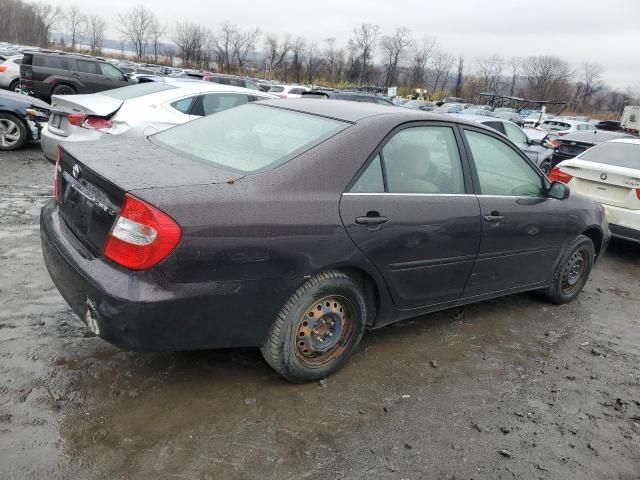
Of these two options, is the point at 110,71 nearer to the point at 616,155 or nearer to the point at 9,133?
the point at 9,133

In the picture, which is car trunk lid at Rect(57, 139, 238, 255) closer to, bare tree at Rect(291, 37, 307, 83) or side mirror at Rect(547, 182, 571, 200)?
side mirror at Rect(547, 182, 571, 200)

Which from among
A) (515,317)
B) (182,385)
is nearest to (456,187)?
(515,317)

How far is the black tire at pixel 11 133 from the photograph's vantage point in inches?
343

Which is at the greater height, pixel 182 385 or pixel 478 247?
pixel 478 247

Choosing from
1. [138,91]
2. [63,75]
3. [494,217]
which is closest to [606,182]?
[494,217]

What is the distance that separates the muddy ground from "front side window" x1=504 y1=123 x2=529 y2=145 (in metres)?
8.11

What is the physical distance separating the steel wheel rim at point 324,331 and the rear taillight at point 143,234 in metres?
0.89

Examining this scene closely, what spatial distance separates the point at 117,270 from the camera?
2.49 metres

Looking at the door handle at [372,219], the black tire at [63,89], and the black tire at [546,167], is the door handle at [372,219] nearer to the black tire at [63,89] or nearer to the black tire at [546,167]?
the black tire at [546,167]

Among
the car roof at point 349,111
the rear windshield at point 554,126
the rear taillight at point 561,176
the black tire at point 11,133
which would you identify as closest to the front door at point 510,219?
the car roof at point 349,111

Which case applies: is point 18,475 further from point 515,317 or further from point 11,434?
point 515,317

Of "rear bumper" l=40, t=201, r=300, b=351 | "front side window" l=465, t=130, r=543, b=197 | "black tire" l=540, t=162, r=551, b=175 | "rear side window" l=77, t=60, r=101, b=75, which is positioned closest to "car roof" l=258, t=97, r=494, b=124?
"front side window" l=465, t=130, r=543, b=197

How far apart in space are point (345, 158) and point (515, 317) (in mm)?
2402

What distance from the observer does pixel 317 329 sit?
3.05 metres
